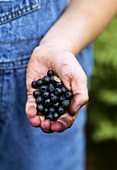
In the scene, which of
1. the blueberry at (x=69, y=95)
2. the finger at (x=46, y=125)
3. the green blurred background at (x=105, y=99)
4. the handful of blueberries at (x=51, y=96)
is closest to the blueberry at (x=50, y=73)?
the handful of blueberries at (x=51, y=96)

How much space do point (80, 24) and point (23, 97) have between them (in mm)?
393

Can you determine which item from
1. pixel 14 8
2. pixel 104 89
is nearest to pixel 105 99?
pixel 104 89

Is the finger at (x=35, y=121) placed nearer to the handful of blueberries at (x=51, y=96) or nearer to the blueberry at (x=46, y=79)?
the handful of blueberries at (x=51, y=96)

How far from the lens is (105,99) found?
2869mm

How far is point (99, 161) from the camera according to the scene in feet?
11.0

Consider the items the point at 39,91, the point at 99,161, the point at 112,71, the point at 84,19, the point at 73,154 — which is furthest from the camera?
the point at 99,161

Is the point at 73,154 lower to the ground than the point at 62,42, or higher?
lower

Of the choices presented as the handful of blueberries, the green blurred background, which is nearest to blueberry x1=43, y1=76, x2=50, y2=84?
the handful of blueberries

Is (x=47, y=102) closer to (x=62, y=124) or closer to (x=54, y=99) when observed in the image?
(x=54, y=99)

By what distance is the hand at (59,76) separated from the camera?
48.1 inches

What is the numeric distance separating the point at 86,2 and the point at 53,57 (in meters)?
0.37

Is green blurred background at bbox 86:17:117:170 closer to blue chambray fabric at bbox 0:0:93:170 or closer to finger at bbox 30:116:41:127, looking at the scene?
blue chambray fabric at bbox 0:0:93:170

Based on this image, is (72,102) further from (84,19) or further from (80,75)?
(84,19)

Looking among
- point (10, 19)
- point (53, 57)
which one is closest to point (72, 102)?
point (53, 57)
